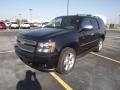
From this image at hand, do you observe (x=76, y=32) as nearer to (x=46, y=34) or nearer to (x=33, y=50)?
(x=46, y=34)

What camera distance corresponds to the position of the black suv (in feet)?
15.1

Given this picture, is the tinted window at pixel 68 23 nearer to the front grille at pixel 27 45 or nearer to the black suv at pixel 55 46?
the black suv at pixel 55 46

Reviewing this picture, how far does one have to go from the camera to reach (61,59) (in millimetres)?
4941

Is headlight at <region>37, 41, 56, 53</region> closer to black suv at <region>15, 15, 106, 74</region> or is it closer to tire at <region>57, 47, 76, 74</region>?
black suv at <region>15, 15, 106, 74</region>

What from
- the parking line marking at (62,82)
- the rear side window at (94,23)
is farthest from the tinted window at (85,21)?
the parking line marking at (62,82)

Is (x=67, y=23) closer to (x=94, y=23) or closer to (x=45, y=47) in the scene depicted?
(x=94, y=23)

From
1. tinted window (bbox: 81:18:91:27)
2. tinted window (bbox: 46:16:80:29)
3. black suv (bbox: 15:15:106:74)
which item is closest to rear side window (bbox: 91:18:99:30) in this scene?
tinted window (bbox: 81:18:91:27)

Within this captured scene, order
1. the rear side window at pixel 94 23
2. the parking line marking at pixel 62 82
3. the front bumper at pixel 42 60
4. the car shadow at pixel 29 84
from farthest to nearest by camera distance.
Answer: the rear side window at pixel 94 23
the front bumper at pixel 42 60
the parking line marking at pixel 62 82
the car shadow at pixel 29 84

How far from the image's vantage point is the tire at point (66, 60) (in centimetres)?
496

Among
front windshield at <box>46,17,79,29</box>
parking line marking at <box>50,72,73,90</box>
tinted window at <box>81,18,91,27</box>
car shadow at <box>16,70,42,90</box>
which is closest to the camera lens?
car shadow at <box>16,70,42,90</box>

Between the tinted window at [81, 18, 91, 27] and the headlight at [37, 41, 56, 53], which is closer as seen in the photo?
the headlight at [37, 41, 56, 53]

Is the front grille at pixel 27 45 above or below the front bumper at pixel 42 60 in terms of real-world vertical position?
above

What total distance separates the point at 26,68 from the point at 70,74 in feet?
5.05

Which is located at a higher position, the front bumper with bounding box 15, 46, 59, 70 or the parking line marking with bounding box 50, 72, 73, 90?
the front bumper with bounding box 15, 46, 59, 70
